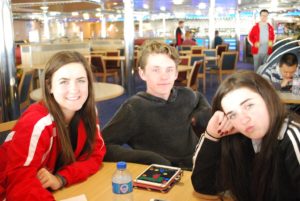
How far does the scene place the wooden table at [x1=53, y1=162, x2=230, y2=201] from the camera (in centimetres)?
126

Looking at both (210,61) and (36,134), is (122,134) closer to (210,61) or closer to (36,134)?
(36,134)

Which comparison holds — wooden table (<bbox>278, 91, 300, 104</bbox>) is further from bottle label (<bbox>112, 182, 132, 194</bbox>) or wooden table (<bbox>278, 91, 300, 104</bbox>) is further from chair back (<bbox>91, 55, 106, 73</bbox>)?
chair back (<bbox>91, 55, 106, 73</bbox>)

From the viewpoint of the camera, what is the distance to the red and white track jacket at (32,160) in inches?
49.4

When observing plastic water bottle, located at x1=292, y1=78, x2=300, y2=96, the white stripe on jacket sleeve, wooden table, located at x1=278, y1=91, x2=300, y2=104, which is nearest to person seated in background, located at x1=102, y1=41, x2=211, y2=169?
the white stripe on jacket sleeve

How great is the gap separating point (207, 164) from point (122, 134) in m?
0.61

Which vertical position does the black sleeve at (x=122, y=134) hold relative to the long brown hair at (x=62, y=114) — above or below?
below

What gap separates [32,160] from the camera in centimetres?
132

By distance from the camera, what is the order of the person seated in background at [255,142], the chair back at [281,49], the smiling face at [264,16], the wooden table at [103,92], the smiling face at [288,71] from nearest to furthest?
the person seated in background at [255,142], the wooden table at [103,92], the smiling face at [288,71], the chair back at [281,49], the smiling face at [264,16]

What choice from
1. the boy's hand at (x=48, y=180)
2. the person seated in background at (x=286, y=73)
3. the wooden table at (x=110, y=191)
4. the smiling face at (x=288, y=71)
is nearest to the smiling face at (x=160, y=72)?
the wooden table at (x=110, y=191)

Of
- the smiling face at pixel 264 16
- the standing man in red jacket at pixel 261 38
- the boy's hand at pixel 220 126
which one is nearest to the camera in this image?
the boy's hand at pixel 220 126

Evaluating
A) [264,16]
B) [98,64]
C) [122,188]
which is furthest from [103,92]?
[264,16]

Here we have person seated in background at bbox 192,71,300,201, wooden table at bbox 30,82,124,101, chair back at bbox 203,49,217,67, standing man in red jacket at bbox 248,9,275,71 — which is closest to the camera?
person seated in background at bbox 192,71,300,201

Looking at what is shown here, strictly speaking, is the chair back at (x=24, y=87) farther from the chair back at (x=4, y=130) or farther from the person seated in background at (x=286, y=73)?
the person seated in background at (x=286, y=73)

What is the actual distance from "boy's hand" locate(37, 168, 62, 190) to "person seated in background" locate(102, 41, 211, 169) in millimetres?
498
